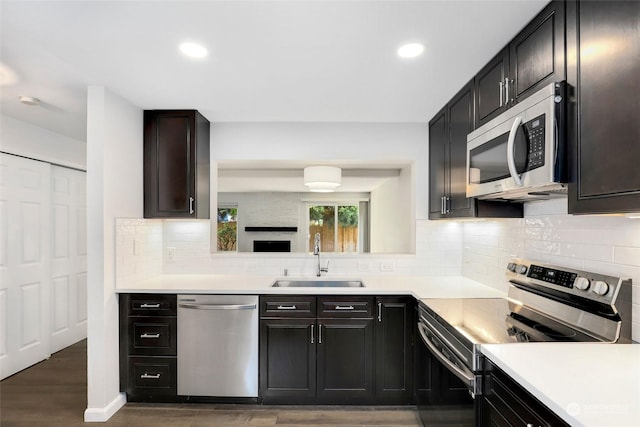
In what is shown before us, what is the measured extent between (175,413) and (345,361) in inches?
51.9

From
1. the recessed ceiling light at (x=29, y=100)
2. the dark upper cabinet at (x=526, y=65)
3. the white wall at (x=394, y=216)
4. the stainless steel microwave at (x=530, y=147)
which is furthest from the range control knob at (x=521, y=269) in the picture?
the recessed ceiling light at (x=29, y=100)

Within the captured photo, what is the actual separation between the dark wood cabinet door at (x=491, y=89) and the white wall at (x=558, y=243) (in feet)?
2.06

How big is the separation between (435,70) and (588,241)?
4.14 ft

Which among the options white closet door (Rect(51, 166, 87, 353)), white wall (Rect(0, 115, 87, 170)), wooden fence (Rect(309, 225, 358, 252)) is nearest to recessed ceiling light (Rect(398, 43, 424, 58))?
white wall (Rect(0, 115, 87, 170))

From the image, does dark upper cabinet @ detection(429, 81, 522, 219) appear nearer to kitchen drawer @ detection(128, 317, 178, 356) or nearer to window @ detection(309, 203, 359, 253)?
kitchen drawer @ detection(128, 317, 178, 356)

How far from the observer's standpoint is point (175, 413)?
2.55m

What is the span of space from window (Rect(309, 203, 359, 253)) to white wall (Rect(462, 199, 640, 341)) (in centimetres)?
535

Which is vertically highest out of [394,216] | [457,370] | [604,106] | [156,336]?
[604,106]

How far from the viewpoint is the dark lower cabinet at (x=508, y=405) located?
1.06 metres

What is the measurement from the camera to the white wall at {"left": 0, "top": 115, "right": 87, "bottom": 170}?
3111 mm

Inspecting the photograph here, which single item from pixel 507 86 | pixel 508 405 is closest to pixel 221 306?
pixel 508 405

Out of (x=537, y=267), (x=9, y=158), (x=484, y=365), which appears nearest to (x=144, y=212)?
(x=9, y=158)

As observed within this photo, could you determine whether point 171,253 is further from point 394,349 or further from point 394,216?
point 394,216

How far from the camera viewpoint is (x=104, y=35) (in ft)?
5.70
